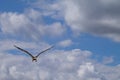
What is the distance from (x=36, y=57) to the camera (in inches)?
7387

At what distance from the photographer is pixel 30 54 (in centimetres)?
17812

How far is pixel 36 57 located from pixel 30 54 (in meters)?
10.1
